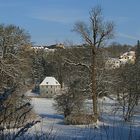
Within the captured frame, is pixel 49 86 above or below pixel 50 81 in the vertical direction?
below

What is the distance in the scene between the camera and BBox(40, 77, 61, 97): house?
285 ft

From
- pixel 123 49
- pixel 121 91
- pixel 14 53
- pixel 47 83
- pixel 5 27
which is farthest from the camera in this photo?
pixel 123 49

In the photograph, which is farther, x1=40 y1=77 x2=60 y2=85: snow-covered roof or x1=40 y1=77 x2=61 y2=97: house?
x1=40 y1=77 x2=60 y2=85: snow-covered roof

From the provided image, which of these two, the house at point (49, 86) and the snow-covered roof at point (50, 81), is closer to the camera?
the house at point (49, 86)

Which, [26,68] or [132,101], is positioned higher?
[26,68]

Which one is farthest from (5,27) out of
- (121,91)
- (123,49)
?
(123,49)

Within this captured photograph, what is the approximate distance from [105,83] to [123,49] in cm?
11147

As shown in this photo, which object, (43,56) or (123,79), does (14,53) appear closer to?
(123,79)

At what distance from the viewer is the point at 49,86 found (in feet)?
284

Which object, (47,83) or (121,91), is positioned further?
(47,83)

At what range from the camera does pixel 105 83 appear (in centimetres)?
3797

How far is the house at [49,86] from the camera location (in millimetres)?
86750

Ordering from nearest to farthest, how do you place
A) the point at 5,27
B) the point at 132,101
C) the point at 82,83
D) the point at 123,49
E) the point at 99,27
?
the point at 132,101
the point at 99,27
the point at 82,83
the point at 5,27
the point at 123,49

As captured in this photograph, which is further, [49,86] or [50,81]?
[50,81]
